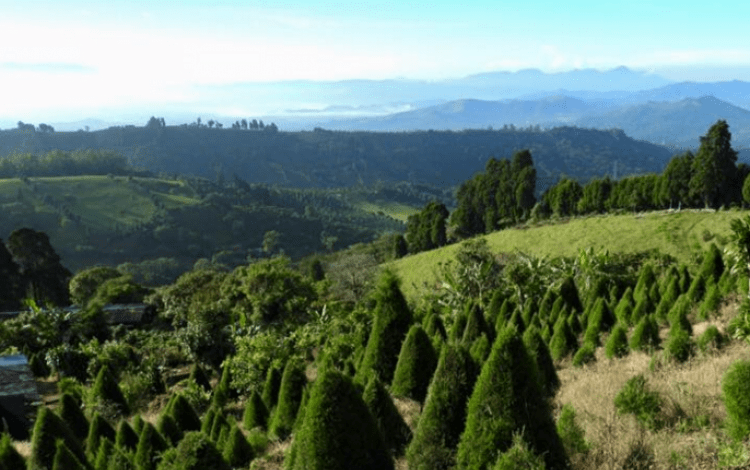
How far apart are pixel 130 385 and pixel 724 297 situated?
30.5 m

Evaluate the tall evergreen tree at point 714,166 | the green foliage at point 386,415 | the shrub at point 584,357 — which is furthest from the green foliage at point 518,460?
the tall evergreen tree at point 714,166

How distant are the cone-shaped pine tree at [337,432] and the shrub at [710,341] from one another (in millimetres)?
12546

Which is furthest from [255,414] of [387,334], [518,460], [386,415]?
[518,460]

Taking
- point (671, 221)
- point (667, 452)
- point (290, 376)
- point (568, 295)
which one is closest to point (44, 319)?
point (290, 376)

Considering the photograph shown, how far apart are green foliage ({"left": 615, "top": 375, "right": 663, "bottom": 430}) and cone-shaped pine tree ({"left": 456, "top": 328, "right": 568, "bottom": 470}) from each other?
3258 millimetres

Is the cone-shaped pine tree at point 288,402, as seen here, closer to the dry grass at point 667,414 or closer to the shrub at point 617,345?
the dry grass at point 667,414

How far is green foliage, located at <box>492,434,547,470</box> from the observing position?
8844mm

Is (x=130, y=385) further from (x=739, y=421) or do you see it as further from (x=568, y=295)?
(x=739, y=421)

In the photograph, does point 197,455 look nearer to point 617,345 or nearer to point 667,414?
point 667,414

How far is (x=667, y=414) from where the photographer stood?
41.8 ft

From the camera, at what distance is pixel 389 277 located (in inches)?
784

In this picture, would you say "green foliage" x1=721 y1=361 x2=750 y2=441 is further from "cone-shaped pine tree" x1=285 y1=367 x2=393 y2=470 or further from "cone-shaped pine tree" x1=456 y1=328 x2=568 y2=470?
"cone-shaped pine tree" x1=285 y1=367 x2=393 y2=470

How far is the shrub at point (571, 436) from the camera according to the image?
11109 mm

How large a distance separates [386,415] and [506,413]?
536 centimetres
